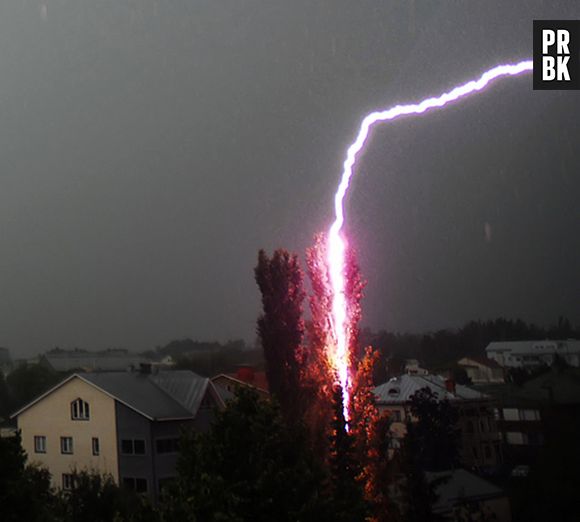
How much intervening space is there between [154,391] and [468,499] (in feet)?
41.3

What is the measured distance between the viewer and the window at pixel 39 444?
2854 centimetres

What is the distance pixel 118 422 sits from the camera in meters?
26.7

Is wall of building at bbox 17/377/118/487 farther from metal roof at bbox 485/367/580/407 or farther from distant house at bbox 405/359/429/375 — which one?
distant house at bbox 405/359/429/375

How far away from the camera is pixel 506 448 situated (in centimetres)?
3016

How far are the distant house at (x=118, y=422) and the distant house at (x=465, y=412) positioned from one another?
24.9 ft

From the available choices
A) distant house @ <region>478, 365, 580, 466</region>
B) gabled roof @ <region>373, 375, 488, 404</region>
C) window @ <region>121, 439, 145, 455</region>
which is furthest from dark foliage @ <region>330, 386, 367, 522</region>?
gabled roof @ <region>373, 375, 488, 404</region>

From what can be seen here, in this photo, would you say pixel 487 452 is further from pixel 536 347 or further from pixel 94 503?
pixel 94 503

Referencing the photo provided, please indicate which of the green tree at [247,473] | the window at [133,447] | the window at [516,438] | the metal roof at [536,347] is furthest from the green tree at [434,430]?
the green tree at [247,473]

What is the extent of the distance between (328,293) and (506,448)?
14.0 meters

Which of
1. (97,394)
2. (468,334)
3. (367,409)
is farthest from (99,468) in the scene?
(468,334)

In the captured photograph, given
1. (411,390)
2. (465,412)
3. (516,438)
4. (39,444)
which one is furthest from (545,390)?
(39,444)

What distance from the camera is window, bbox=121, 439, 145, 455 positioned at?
2612 cm

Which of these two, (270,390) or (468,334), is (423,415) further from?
(468,334)

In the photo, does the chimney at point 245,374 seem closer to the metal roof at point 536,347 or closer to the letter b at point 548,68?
the metal roof at point 536,347
